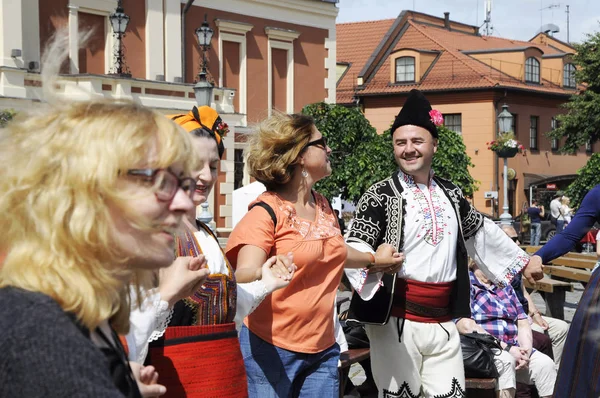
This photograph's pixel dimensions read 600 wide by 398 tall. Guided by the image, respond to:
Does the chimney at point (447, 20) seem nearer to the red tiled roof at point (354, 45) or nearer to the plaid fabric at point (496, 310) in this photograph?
the red tiled roof at point (354, 45)

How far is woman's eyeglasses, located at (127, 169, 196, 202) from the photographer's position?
1.54m

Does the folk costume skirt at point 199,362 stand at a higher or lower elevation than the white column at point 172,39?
lower

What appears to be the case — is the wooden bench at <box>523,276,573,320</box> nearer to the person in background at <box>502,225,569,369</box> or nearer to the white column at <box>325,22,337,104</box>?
the person in background at <box>502,225,569,369</box>

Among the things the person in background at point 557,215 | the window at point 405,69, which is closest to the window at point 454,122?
the window at point 405,69

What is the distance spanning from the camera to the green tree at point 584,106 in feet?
124

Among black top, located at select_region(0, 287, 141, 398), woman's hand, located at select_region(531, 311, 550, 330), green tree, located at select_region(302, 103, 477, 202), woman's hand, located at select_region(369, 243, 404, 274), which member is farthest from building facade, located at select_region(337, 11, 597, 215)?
black top, located at select_region(0, 287, 141, 398)

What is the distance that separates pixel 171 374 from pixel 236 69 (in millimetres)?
27054

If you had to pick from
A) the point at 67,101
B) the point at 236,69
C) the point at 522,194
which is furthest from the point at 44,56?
the point at 522,194

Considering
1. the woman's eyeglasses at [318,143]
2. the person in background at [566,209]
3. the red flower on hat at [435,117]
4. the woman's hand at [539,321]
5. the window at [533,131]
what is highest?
the window at [533,131]

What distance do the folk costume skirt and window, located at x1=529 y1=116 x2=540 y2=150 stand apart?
134 feet

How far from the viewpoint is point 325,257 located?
3.79m

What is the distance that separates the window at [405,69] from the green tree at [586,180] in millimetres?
16979

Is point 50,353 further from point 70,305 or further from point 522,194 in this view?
point 522,194

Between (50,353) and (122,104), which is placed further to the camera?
(122,104)
